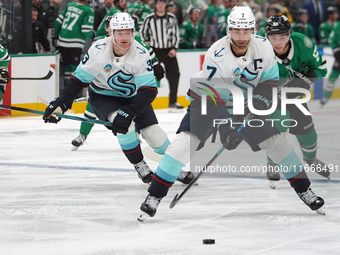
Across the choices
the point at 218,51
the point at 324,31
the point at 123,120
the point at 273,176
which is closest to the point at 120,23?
the point at 123,120

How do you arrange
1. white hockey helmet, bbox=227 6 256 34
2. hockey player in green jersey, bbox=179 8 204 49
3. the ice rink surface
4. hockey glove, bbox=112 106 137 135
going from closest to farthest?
1. the ice rink surface
2. white hockey helmet, bbox=227 6 256 34
3. hockey glove, bbox=112 106 137 135
4. hockey player in green jersey, bbox=179 8 204 49

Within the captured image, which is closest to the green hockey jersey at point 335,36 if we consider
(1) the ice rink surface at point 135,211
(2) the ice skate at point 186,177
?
(1) the ice rink surface at point 135,211

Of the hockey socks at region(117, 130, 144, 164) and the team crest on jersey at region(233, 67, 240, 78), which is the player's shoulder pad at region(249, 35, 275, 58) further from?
the hockey socks at region(117, 130, 144, 164)

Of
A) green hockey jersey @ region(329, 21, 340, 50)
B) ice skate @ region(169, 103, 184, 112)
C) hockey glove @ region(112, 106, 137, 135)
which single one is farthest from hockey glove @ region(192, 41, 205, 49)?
hockey glove @ region(112, 106, 137, 135)

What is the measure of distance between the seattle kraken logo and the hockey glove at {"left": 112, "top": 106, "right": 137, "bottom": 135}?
1.02 ft

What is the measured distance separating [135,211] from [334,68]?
5793 millimetres

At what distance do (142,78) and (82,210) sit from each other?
2.53ft

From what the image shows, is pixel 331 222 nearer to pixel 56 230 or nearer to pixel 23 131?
pixel 56 230

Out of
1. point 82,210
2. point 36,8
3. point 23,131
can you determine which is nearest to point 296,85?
point 82,210

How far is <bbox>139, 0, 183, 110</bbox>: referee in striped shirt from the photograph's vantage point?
24.2 ft

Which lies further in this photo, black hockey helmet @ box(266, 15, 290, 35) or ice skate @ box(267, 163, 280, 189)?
ice skate @ box(267, 163, 280, 189)

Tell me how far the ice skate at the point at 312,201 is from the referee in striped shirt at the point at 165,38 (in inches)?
172

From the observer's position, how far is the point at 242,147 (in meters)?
5.14

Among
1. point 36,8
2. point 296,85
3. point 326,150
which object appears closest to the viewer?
point 296,85
